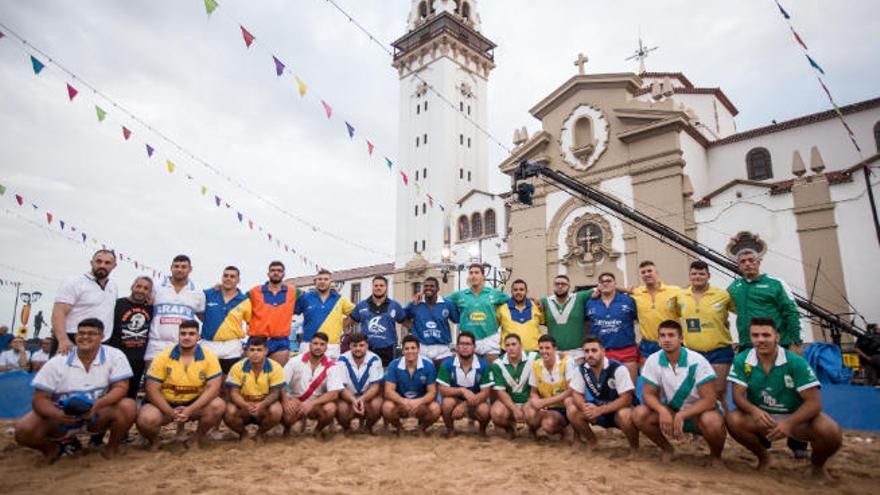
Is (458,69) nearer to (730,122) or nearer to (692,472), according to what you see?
(730,122)

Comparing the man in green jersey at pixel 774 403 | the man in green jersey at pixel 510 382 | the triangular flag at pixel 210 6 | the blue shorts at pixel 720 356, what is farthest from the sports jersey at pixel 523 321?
the triangular flag at pixel 210 6

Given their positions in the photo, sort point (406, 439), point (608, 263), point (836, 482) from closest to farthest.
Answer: point (836, 482) → point (406, 439) → point (608, 263)

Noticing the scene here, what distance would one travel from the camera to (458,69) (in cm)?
3300

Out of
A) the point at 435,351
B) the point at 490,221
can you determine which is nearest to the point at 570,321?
the point at 435,351

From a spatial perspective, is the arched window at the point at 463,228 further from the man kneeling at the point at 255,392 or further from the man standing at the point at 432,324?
the man kneeling at the point at 255,392

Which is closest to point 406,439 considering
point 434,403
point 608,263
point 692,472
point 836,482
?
point 434,403

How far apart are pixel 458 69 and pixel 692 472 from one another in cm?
3215

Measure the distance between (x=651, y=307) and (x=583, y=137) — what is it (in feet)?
59.0

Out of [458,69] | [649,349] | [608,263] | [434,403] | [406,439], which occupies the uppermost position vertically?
[458,69]

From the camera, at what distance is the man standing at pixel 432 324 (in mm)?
6875

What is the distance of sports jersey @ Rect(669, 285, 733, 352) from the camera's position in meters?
5.38

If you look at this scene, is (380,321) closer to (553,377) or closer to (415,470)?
(553,377)

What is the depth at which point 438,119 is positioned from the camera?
3156 centimetres

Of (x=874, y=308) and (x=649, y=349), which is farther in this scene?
(x=874, y=308)
